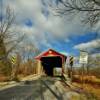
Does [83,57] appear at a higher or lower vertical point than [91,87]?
higher

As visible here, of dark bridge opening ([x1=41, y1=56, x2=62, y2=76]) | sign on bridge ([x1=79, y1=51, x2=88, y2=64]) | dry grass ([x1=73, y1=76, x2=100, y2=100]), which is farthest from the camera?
dark bridge opening ([x1=41, y1=56, x2=62, y2=76])

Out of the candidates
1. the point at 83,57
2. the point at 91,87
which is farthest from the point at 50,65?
the point at 83,57

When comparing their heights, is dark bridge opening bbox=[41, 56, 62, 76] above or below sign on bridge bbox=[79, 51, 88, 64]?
below

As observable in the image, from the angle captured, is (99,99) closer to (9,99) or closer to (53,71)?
(9,99)

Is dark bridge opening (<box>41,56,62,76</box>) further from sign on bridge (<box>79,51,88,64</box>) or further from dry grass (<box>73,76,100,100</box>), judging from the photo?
sign on bridge (<box>79,51,88,64</box>)

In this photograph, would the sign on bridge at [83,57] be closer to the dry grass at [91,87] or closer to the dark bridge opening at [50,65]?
the dry grass at [91,87]

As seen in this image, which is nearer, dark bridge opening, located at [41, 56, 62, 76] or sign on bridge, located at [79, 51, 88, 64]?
sign on bridge, located at [79, 51, 88, 64]

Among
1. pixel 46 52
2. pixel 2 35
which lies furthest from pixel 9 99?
pixel 46 52

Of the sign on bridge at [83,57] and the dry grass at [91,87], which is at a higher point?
the sign on bridge at [83,57]

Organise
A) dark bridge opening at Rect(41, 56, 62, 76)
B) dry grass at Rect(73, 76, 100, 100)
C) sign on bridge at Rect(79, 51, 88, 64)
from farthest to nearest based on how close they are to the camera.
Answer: dark bridge opening at Rect(41, 56, 62, 76)
dry grass at Rect(73, 76, 100, 100)
sign on bridge at Rect(79, 51, 88, 64)

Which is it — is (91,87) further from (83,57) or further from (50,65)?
(50,65)

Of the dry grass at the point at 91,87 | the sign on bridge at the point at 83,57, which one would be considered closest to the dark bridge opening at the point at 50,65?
the dry grass at the point at 91,87

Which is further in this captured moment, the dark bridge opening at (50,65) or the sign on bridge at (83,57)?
the dark bridge opening at (50,65)

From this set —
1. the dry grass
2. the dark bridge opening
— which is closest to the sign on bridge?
the dry grass
